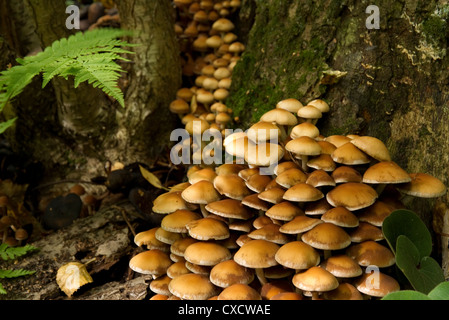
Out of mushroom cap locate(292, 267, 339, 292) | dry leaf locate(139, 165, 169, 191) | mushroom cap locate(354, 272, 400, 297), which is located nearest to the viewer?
mushroom cap locate(292, 267, 339, 292)

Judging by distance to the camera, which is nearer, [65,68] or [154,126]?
[65,68]

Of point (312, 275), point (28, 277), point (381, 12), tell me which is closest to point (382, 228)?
point (312, 275)

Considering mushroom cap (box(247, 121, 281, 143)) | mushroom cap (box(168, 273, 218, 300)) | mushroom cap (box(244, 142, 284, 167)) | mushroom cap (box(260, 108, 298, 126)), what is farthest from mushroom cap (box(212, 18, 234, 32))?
mushroom cap (box(168, 273, 218, 300))

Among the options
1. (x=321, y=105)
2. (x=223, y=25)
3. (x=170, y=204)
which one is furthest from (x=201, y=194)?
(x=223, y=25)

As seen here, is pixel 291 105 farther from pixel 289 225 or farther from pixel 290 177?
pixel 289 225

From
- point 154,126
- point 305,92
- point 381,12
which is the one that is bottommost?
point 154,126

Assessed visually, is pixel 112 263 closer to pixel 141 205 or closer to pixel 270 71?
pixel 141 205

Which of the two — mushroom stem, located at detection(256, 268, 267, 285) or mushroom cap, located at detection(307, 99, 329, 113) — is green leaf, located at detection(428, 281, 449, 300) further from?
mushroom cap, located at detection(307, 99, 329, 113)
